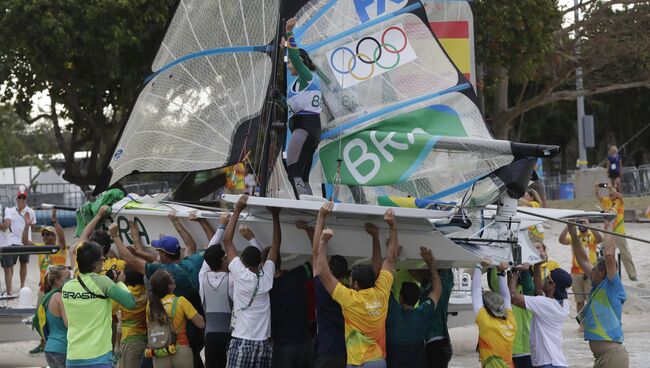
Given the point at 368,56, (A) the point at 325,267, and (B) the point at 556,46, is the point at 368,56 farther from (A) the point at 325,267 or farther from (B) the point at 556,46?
(B) the point at 556,46

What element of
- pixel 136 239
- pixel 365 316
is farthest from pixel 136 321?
pixel 365 316

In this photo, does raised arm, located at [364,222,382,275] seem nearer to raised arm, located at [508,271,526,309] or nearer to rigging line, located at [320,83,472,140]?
raised arm, located at [508,271,526,309]

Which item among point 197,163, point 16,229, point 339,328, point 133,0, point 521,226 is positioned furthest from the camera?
point 133,0

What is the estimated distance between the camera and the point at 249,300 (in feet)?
31.6

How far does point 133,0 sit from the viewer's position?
26.9 meters

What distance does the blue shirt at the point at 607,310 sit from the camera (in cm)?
1054

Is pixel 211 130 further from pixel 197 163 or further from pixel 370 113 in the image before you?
pixel 370 113

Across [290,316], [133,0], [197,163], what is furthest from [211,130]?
[133,0]

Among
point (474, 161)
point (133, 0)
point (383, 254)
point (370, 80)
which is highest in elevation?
point (133, 0)

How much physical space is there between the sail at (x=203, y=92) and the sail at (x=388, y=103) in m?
0.77

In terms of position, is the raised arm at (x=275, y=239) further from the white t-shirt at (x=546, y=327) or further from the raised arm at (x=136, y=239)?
the white t-shirt at (x=546, y=327)

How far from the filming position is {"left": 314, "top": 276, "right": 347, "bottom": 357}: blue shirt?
9586 millimetres

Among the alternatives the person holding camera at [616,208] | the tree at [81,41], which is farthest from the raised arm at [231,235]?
the tree at [81,41]

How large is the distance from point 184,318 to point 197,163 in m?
2.22
